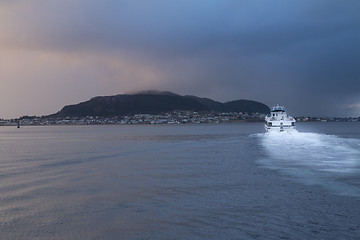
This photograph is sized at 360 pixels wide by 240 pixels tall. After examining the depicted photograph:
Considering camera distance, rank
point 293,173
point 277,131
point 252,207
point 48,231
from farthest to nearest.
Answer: point 277,131, point 293,173, point 252,207, point 48,231

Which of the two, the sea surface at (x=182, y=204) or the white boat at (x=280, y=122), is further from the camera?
the white boat at (x=280, y=122)

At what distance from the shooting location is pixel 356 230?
889 centimetres

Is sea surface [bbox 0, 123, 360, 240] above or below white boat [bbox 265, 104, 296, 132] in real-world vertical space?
below

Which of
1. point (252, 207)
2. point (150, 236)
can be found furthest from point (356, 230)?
point (150, 236)

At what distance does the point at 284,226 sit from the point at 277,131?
229ft

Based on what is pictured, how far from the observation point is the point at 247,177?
18.2 meters

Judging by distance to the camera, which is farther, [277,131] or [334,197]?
[277,131]

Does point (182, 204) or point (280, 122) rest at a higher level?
point (280, 122)

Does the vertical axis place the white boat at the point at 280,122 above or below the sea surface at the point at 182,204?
above

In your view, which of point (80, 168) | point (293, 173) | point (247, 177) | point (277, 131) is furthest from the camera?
point (277, 131)

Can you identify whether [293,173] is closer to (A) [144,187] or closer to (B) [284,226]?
(A) [144,187]

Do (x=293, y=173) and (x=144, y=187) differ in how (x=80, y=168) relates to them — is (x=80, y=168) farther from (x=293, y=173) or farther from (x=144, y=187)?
(x=293, y=173)

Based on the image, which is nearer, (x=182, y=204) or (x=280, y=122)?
(x=182, y=204)

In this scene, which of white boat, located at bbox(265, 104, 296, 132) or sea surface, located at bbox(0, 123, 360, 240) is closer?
sea surface, located at bbox(0, 123, 360, 240)
